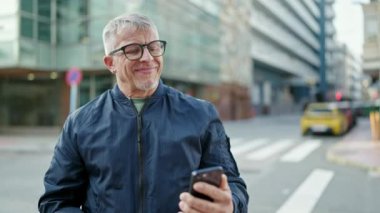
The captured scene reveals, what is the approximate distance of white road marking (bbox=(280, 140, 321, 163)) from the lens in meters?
12.4

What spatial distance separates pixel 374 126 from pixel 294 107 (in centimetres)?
5340

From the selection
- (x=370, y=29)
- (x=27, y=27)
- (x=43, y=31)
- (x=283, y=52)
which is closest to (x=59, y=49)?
(x=43, y=31)

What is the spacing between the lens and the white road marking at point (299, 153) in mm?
12417

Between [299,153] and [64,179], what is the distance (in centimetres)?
1275

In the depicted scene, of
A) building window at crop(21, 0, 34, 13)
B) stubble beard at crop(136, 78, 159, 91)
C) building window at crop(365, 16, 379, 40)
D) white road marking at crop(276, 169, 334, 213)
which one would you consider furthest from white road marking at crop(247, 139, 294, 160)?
building window at crop(21, 0, 34, 13)

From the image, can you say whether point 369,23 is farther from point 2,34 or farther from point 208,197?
point 208,197

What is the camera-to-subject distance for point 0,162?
11.7 meters

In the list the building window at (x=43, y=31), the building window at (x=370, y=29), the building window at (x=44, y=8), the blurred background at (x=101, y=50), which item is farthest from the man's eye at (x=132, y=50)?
the building window at (x=370, y=29)

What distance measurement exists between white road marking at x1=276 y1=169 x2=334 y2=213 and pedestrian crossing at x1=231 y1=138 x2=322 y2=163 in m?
2.67

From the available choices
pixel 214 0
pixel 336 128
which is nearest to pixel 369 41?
pixel 336 128

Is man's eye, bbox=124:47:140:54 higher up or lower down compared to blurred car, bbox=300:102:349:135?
higher up

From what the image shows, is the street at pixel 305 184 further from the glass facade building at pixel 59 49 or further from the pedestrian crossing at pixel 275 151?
the glass facade building at pixel 59 49

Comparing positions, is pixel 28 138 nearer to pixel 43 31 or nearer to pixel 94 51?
pixel 94 51

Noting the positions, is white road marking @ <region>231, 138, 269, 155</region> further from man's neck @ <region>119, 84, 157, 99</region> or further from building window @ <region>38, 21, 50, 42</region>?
man's neck @ <region>119, 84, 157, 99</region>
